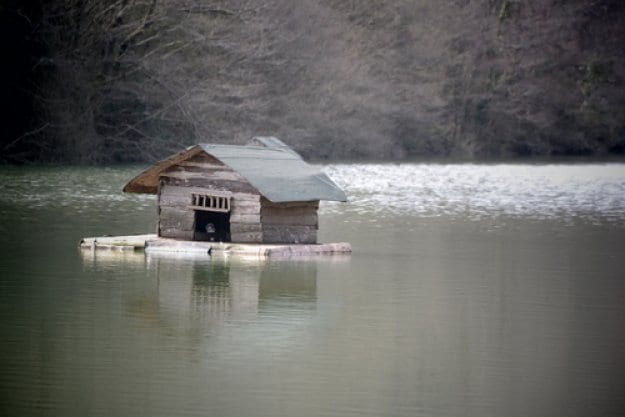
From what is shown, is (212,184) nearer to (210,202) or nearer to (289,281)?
(210,202)

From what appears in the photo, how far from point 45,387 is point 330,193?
29.4 ft

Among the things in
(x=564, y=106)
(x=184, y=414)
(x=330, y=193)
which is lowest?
(x=184, y=414)

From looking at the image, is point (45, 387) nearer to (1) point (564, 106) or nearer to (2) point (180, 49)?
(2) point (180, 49)

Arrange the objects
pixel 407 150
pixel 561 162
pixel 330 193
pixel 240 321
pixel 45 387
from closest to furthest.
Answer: pixel 45 387
pixel 240 321
pixel 330 193
pixel 561 162
pixel 407 150

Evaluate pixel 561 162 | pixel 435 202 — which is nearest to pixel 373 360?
pixel 435 202

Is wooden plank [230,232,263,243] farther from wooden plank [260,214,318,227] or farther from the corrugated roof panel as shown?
the corrugated roof panel

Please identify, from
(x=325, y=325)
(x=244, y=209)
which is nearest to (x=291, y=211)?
(x=244, y=209)

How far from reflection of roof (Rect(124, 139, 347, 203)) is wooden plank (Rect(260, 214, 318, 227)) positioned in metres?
0.63

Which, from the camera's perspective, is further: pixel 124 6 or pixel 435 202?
pixel 124 6

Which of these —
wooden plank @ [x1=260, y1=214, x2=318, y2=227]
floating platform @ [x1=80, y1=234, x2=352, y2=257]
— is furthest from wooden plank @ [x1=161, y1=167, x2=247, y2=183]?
floating platform @ [x1=80, y1=234, x2=352, y2=257]

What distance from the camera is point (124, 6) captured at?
44.8 m

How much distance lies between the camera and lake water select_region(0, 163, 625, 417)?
1146cm

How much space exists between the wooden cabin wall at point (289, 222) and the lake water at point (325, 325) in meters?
0.81

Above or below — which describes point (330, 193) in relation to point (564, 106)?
below
